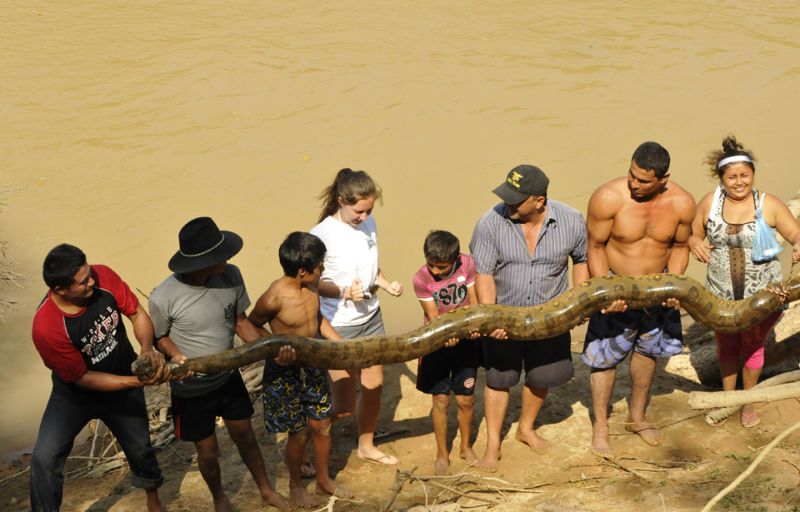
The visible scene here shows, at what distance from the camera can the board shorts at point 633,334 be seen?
6.03 meters

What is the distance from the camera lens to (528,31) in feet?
56.9

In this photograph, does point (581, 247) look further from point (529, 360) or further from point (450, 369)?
point (450, 369)

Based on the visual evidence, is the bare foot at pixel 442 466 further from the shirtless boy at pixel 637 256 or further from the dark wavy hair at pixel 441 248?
the dark wavy hair at pixel 441 248

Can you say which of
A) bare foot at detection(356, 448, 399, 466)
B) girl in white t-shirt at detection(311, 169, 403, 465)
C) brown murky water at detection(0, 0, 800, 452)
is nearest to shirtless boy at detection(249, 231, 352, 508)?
girl in white t-shirt at detection(311, 169, 403, 465)

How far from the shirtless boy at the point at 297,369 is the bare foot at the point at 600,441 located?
1.98 m

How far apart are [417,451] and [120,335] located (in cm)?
255

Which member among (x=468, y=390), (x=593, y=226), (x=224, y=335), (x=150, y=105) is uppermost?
(x=150, y=105)

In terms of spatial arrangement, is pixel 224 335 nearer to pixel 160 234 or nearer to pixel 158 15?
pixel 160 234

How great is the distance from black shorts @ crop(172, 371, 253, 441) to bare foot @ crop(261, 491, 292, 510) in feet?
2.30

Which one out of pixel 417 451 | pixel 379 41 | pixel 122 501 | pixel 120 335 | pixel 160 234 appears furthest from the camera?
pixel 379 41

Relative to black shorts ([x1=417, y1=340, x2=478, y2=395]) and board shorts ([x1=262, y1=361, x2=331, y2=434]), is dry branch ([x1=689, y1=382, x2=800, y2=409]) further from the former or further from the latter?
board shorts ([x1=262, y1=361, x2=331, y2=434])

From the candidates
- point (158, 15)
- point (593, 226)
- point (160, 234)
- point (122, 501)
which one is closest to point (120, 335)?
point (122, 501)

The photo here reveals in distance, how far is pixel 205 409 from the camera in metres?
5.39

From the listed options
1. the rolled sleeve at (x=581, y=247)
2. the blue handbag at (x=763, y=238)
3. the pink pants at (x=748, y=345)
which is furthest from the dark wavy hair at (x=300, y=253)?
the pink pants at (x=748, y=345)
